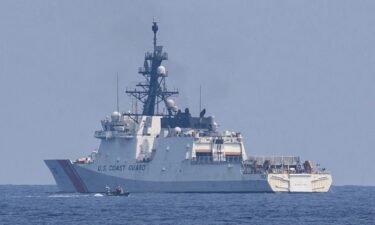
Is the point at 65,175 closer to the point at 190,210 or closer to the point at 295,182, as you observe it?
the point at 295,182

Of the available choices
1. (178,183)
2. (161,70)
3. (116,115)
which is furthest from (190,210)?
(161,70)

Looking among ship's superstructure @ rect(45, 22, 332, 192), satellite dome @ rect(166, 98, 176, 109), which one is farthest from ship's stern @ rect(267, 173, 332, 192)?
satellite dome @ rect(166, 98, 176, 109)

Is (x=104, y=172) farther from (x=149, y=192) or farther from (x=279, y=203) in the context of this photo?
(x=279, y=203)

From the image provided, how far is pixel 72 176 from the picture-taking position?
4700 inches

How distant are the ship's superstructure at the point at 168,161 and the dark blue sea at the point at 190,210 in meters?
1.48

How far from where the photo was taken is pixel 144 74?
390 ft

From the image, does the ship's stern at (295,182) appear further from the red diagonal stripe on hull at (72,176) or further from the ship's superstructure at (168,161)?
the red diagonal stripe on hull at (72,176)

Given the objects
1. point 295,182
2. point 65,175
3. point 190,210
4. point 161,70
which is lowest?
point 190,210

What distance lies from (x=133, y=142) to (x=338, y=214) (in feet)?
106

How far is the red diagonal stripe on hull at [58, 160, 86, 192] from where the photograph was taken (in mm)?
119000

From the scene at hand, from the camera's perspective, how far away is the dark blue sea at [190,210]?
8038 cm

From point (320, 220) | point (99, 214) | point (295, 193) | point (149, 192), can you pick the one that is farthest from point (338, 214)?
point (149, 192)

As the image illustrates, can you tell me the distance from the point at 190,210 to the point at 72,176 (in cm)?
3247

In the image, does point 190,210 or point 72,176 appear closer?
point 190,210
